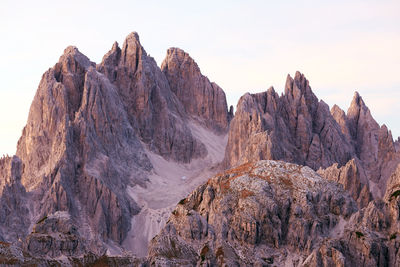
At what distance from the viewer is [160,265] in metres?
170

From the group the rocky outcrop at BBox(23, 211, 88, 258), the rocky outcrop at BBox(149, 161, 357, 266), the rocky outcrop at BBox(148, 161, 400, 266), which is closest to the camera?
the rocky outcrop at BBox(148, 161, 400, 266)

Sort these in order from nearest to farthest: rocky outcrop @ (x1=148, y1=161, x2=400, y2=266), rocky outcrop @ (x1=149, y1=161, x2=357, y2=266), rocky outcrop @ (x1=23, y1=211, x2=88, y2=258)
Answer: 1. rocky outcrop @ (x1=148, y1=161, x2=400, y2=266)
2. rocky outcrop @ (x1=149, y1=161, x2=357, y2=266)
3. rocky outcrop @ (x1=23, y1=211, x2=88, y2=258)

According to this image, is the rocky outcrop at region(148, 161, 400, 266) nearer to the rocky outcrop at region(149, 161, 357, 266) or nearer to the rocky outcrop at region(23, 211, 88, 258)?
the rocky outcrop at region(149, 161, 357, 266)

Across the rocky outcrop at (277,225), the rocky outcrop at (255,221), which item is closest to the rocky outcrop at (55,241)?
the rocky outcrop at (255,221)

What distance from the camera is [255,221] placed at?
581ft

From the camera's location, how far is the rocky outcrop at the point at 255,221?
17325 cm

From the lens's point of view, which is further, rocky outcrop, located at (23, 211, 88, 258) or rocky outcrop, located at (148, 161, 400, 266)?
rocky outcrop, located at (23, 211, 88, 258)

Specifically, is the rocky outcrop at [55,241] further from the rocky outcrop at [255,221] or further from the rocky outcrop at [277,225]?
the rocky outcrop at [277,225]

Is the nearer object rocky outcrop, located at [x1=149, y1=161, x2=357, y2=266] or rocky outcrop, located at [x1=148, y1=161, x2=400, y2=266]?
rocky outcrop, located at [x1=148, y1=161, x2=400, y2=266]

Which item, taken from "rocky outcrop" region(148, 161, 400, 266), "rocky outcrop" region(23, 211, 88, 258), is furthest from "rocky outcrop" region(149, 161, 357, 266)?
"rocky outcrop" region(23, 211, 88, 258)

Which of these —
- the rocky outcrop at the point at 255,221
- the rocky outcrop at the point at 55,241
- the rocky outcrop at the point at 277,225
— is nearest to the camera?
the rocky outcrop at the point at 277,225

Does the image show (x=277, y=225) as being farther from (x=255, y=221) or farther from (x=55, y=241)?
(x=55, y=241)

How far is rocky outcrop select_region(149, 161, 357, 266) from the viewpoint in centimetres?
17325

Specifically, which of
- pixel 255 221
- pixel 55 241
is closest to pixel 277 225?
pixel 255 221
